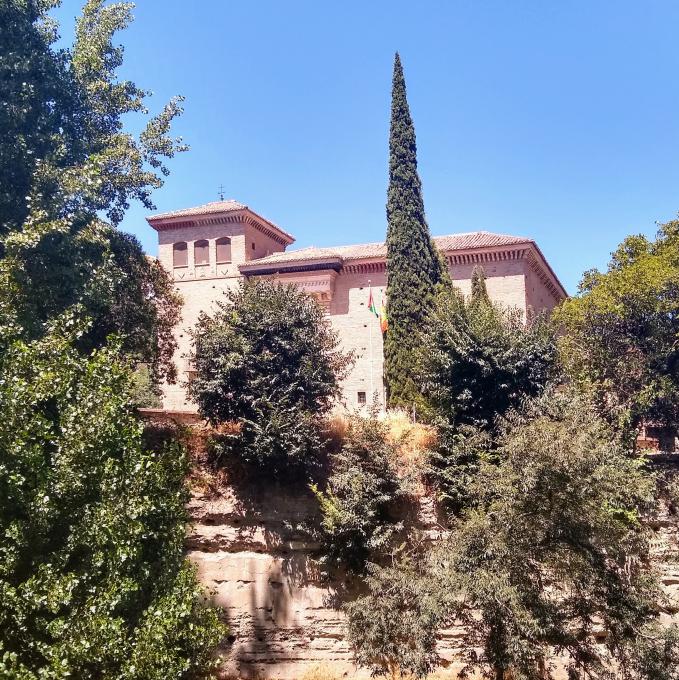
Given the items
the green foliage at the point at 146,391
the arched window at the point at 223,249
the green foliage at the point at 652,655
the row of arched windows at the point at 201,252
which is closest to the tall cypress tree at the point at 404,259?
the green foliage at the point at 146,391

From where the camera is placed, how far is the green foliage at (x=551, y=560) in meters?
10.9

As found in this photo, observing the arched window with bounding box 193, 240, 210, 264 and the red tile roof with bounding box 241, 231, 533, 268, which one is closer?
the red tile roof with bounding box 241, 231, 533, 268

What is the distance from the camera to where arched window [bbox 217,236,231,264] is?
30031mm

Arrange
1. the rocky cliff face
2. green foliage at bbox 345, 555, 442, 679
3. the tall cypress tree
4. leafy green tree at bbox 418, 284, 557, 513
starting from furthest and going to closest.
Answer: the tall cypress tree < leafy green tree at bbox 418, 284, 557, 513 < the rocky cliff face < green foliage at bbox 345, 555, 442, 679

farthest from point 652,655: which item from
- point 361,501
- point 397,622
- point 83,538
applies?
point 83,538

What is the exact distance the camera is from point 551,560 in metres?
11.5

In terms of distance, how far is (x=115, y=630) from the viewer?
9.83 metres

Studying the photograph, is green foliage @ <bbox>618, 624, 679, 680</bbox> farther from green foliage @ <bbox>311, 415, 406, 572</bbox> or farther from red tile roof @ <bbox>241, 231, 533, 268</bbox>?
red tile roof @ <bbox>241, 231, 533, 268</bbox>

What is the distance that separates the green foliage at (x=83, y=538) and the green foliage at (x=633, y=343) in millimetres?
10362

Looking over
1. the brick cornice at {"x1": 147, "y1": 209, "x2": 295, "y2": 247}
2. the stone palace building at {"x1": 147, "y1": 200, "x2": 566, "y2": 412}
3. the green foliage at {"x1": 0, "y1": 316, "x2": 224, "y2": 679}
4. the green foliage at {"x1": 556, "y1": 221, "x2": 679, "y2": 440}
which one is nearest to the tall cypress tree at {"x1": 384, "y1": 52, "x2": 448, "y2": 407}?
the stone palace building at {"x1": 147, "y1": 200, "x2": 566, "y2": 412}

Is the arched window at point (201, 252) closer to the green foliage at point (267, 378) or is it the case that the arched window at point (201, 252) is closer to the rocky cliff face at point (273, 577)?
the green foliage at point (267, 378)

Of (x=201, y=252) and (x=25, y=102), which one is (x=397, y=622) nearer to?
(x=25, y=102)

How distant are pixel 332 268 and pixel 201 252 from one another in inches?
282

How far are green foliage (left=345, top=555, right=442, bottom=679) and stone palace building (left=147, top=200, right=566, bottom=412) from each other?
11.1 metres
